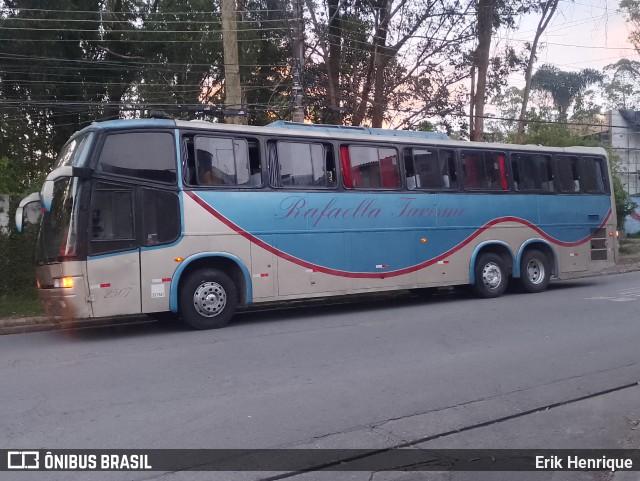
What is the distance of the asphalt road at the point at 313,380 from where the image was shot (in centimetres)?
592

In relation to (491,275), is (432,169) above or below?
above

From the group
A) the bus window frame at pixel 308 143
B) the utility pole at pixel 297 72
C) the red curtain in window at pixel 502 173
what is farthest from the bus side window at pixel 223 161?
the red curtain in window at pixel 502 173

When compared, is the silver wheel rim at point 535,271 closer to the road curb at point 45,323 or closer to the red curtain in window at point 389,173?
the red curtain in window at point 389,173

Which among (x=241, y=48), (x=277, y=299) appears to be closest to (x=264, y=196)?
(x=277, y=299)

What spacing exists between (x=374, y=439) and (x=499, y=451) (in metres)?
1.07

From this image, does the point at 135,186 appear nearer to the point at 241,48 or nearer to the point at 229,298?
the point at 229,298

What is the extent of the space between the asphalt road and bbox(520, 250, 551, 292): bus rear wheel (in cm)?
331

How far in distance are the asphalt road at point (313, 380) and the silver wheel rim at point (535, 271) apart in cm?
349

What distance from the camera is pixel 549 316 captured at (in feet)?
39.9

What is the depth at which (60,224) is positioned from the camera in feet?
34.8

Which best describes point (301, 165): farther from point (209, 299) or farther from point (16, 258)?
point (16, 258)

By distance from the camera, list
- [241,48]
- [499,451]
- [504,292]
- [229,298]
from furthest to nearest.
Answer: [241,48] → [504,292] → [229,298] → [499,451]

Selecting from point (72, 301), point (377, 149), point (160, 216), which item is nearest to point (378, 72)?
point (377, 149)

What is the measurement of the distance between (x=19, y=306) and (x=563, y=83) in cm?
4397
